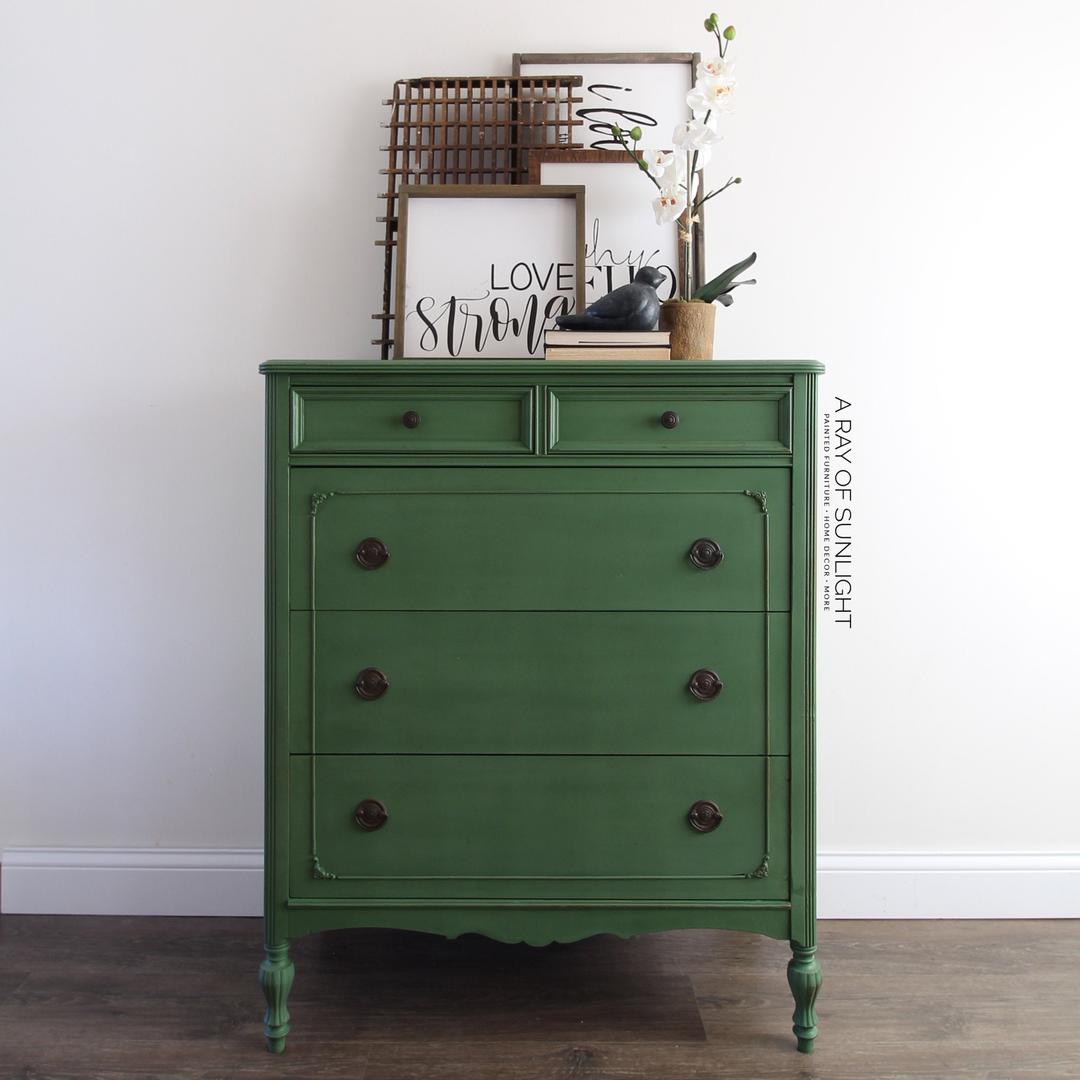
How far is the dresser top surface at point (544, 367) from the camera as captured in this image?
5.24 feet

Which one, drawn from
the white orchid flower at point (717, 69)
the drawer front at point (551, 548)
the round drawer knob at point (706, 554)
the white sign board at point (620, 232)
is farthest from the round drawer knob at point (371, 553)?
the white orchid flower at point (717, 69)

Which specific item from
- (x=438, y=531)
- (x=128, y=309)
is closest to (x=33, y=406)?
(x=128, y=309)

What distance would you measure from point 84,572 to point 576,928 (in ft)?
4.64

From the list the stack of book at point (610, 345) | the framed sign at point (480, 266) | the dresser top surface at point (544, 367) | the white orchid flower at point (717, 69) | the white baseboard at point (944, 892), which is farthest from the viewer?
the white baseboard at point (944, 892)

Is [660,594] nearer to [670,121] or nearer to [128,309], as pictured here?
[670,121]

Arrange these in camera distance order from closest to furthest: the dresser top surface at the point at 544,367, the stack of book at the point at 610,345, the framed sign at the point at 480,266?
1. the dresser top surface at the point at 544,367
2. the stack of book at the point at 610,345
3. the framed sign at the point at 480,266

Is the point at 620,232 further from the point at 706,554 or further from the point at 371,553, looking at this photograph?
the point at 371,553

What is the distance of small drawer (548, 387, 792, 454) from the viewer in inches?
63.7

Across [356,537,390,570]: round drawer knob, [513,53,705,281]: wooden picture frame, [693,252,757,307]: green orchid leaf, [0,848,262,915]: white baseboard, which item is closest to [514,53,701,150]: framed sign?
[513,53,705,281]: wooden picture frame

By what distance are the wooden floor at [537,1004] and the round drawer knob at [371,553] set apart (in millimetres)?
871

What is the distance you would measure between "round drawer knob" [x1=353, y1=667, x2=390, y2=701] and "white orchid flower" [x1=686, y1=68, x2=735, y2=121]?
1275 millimetres

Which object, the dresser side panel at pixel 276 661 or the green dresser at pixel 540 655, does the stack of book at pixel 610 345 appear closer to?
the green dresser at pixel 540 655

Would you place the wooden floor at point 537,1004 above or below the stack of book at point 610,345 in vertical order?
below

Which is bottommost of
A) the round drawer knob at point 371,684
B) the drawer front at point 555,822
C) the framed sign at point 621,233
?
the drawer front at point 555,822
